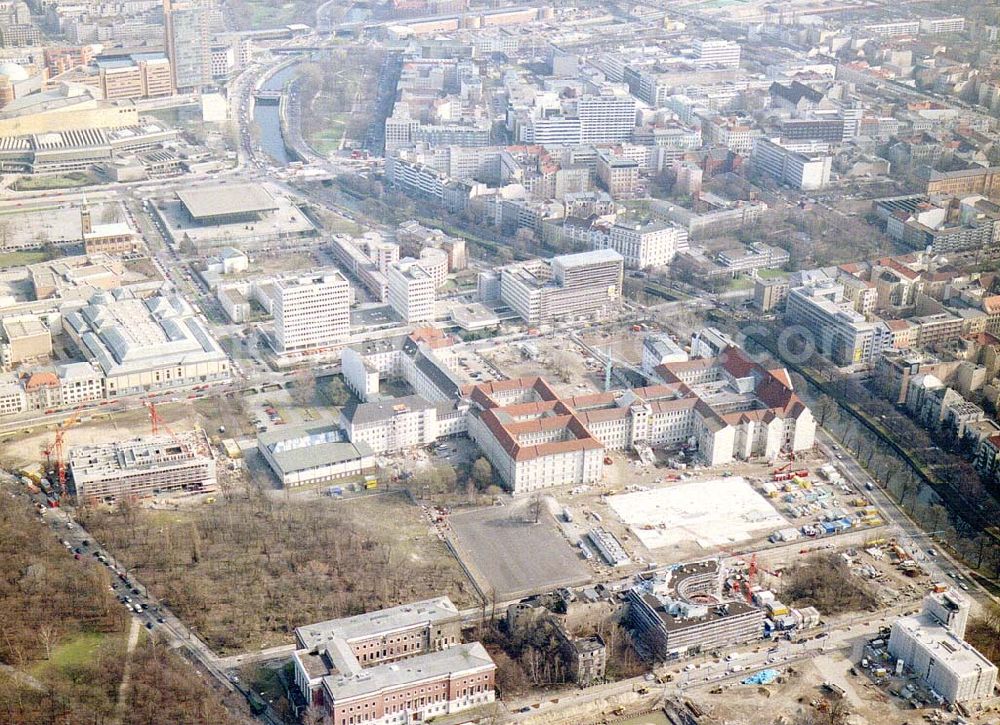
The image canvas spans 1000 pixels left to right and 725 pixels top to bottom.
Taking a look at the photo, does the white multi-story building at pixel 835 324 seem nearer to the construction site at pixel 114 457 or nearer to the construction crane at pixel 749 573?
the construction crane at pixel 749 573

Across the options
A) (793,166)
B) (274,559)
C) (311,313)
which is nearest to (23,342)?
(311,313)

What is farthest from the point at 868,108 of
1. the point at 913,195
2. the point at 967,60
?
the point at 913,195

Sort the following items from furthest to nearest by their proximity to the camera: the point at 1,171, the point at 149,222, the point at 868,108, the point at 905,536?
the point at 868,108 < the point at 1,171 < the point at 149,222 < the point at 905,536

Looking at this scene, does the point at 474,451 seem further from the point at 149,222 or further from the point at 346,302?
the point at 149,222

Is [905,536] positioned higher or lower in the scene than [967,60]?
lower

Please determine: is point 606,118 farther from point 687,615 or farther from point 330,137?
point 687,615

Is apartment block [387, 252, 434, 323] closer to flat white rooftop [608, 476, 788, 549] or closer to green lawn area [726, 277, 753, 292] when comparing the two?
green lawn area [726, 277, 753, 292]
